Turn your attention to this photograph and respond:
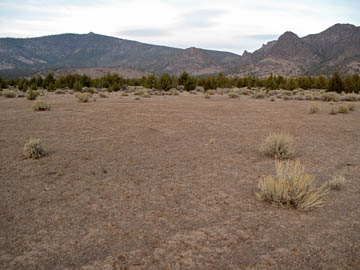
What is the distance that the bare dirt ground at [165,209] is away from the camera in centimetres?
358

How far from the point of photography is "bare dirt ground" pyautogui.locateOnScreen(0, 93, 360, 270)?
3584mm

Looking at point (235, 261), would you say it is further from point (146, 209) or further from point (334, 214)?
point (334, 214)

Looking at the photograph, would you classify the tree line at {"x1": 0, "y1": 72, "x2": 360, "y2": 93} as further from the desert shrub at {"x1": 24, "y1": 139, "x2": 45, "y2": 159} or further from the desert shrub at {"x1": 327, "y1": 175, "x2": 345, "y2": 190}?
the desert shrub at {"x1": 327, "y1": 175, "x2": 345, "y2": 190}

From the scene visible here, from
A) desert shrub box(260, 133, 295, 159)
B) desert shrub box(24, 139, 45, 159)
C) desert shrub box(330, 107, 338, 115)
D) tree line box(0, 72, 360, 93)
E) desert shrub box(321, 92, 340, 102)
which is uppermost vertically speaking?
tree line box(0, 72, 360, 93)

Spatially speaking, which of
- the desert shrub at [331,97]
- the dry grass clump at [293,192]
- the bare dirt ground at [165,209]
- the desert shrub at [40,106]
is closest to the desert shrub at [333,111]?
the bare dirt ground at [165,209]

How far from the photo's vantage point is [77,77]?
4766cm

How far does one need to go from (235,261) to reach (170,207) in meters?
1.78

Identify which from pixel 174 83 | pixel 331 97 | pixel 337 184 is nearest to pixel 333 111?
pixel 331 97

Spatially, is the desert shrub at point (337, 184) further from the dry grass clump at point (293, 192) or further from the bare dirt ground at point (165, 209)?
the dry grass clump at point (293, 192)

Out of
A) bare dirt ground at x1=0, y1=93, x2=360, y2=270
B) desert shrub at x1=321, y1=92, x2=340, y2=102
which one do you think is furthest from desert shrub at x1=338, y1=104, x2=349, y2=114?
desert shrub at x1=321, y1=92, x2=340, y2=102

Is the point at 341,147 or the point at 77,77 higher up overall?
the point at 77,77

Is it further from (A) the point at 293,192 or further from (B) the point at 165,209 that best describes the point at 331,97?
(B) the point at 165,209

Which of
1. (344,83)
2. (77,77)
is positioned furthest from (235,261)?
(77,77)

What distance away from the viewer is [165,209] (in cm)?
496
